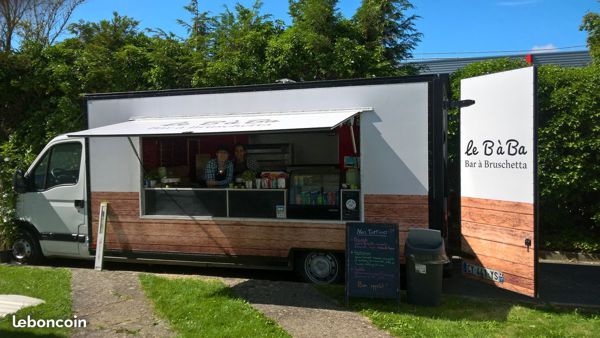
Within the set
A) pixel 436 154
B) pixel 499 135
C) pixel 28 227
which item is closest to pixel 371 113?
pixel 436 154

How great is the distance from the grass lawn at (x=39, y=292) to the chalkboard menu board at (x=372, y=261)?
9.78 feet

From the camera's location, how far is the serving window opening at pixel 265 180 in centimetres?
650

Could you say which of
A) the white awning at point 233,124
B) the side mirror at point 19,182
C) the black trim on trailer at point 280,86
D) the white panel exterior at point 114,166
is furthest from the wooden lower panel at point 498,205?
the side mirror at point 19,182

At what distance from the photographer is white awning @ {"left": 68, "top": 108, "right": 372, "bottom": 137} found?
546 cm

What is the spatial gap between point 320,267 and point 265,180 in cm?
139

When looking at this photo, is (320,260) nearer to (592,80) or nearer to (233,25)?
(592,80)

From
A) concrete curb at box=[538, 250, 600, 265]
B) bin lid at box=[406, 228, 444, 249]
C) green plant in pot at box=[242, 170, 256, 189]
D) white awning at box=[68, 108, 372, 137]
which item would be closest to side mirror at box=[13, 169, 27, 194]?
white awning at box=[68, 108, 372, 137]

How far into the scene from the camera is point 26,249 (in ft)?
26.6

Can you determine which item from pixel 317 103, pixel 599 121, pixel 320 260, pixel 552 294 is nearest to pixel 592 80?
pixel 599 121

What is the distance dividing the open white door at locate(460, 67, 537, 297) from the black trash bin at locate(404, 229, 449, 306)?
744 millimetres

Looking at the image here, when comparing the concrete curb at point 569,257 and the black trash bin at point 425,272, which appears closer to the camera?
the black trash bin at point 425,272

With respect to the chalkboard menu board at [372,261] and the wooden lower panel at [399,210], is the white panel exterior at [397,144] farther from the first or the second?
the chalkboard menu board at [372,261]

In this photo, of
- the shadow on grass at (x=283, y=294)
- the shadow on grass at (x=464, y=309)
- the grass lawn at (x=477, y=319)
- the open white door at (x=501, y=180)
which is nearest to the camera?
the grass lawn at (x=477, y=319)

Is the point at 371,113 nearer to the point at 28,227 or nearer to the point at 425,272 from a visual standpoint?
the point at 425,272
